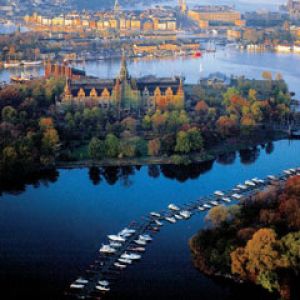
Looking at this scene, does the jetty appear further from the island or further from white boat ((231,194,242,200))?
the island

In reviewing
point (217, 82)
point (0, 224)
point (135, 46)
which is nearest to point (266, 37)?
point (135, 46)

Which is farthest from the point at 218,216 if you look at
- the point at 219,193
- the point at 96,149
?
the point at 96,149

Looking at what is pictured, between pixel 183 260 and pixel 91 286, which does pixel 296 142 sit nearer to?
pixel 183 260

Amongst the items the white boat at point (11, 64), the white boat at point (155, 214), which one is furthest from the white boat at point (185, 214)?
the white boat at point (11, 64)

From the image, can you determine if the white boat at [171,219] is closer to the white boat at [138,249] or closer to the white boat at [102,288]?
the white boat at [138,249]

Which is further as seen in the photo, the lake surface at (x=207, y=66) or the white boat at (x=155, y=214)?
the lake surface at (x=207, y=66)
